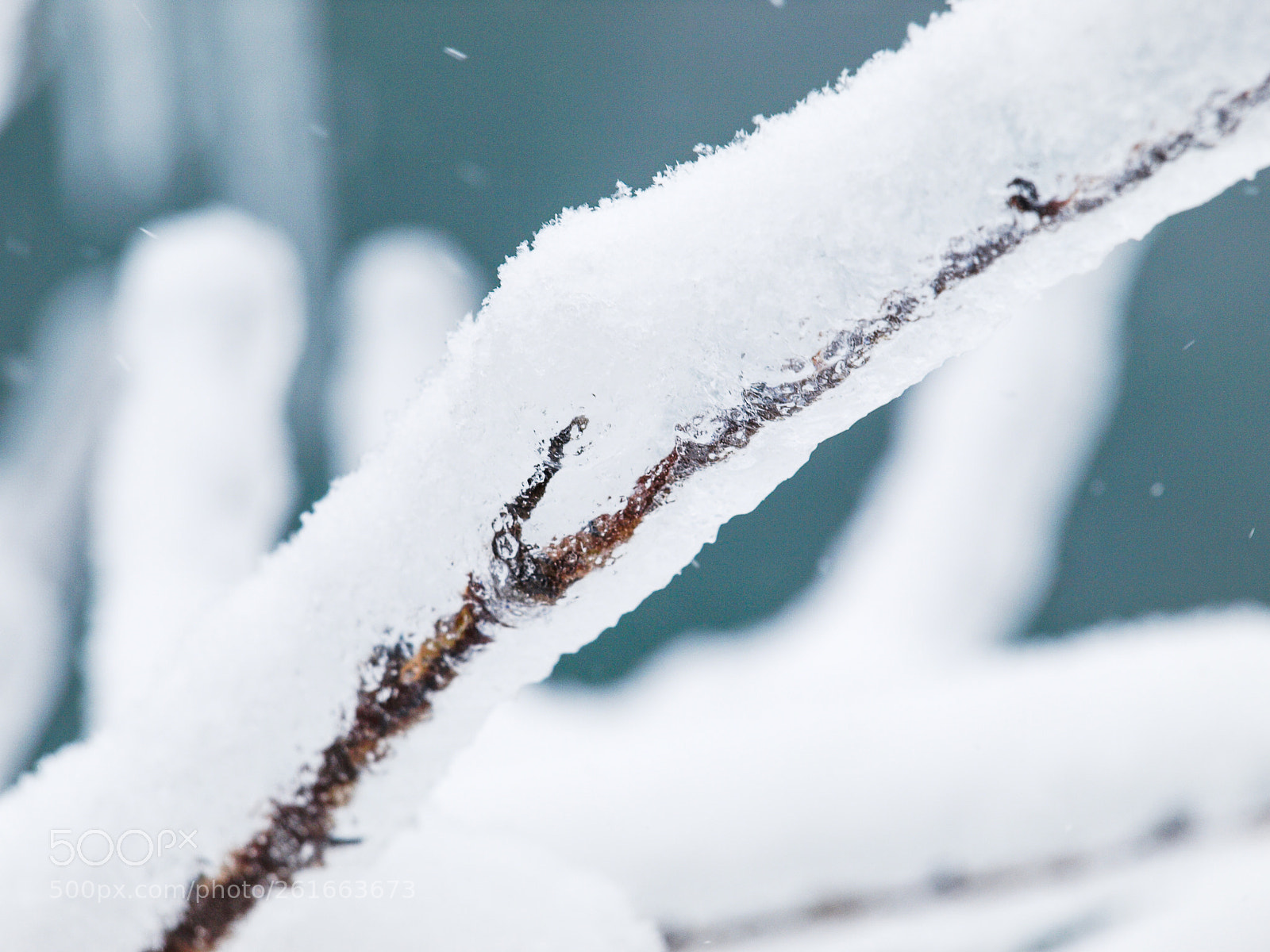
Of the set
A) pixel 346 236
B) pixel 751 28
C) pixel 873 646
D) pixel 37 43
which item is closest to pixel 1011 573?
pixel 873 646

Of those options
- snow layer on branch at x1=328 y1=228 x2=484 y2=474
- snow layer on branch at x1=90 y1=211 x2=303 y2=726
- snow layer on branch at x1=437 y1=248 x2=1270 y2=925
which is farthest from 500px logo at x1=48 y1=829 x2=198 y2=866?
snow layer on branch at x1=328 y1=228 x2=484 y2=474

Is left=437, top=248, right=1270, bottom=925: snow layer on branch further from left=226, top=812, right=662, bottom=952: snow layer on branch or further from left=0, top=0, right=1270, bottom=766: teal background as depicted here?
left=0, top=0, right=1270, bottom=766: teal background

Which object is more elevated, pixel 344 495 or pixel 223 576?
pixel 223 576

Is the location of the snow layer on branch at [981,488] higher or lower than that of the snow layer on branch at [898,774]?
higher

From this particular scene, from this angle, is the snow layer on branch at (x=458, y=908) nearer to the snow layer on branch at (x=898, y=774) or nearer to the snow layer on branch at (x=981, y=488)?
the snow layer on branch at (x=898, y=774)

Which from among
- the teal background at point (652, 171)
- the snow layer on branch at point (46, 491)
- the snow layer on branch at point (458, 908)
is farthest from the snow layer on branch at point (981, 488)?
the snow layer on branch at point (46, 491)

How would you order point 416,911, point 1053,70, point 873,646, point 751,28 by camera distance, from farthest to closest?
point 751,28 → point 873,646 → point 416,911 → point 1053,70

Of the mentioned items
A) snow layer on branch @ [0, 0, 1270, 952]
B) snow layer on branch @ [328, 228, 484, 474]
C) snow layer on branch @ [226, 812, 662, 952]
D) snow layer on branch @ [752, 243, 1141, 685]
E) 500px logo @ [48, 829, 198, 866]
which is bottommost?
snow layer on branch @ [226, 812, 662, 952]

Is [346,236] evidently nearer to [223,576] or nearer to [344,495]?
[223,576]
